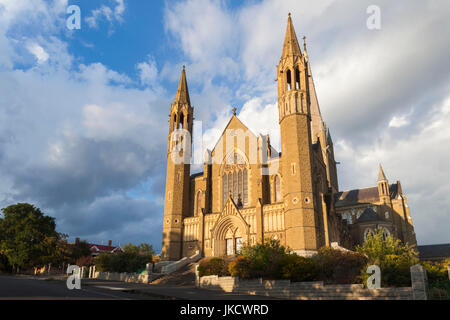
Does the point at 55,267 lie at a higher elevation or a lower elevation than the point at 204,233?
lower

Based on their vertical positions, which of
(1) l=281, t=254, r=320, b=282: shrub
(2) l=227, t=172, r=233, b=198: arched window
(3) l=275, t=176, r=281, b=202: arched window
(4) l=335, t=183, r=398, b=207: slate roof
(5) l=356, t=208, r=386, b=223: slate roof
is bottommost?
(1) l=281, t=254, r=320, b=282: shrub

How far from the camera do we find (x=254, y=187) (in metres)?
38.4

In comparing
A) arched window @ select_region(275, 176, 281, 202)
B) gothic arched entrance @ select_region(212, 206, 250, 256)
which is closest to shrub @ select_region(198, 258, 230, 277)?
gothic arched entrance @ select_region(212, 206, 250, 256)

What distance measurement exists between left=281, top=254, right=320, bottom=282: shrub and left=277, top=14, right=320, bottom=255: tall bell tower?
1012cm

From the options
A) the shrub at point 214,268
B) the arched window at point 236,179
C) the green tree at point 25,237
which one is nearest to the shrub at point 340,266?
the shrub at point 214,268

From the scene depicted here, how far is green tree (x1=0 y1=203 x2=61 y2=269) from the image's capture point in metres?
38.7

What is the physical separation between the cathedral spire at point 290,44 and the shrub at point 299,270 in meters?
26.0

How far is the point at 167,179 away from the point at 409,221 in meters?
43.2

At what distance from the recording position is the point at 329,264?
2119 centimetres

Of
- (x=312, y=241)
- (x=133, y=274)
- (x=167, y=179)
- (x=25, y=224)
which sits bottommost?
(x=133, y=274)

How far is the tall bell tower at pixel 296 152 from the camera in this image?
100 ft

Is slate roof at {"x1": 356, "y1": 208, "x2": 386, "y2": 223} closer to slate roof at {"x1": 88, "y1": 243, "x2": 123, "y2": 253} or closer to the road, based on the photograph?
the road

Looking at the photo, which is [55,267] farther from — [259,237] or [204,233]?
[259,237]
